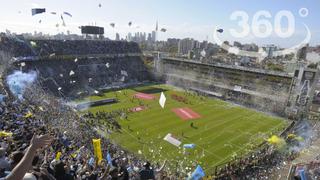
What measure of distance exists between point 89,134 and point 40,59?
91.5ft

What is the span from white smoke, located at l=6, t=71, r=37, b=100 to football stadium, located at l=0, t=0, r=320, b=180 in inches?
8.9

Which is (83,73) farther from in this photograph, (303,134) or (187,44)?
(187,44)

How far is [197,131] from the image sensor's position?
97.3ft

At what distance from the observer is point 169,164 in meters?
21.6

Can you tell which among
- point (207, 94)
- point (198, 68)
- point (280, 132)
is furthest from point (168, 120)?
point (198, 68)

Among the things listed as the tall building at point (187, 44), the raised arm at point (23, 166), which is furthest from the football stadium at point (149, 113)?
the tall building at point (187, 44)

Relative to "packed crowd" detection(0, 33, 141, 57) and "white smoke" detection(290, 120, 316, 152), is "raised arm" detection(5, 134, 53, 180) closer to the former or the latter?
"white smoke" detection(290, 120, 316, 152)

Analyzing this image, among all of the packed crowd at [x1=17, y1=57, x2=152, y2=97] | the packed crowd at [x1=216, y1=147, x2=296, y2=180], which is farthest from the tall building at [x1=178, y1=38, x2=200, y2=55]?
the packed crowd at [x1=216, y1=147, x2=296, y2=180]

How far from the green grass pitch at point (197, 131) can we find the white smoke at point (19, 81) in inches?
334

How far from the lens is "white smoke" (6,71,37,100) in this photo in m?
27.9

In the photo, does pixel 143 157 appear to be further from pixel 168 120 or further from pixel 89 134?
pixel 168 120

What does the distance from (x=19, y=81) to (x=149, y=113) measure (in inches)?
675

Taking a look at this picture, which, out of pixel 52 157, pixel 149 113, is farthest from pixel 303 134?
pixel 52 157

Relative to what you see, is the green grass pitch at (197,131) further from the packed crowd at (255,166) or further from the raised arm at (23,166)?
the raised arm at (23,166)
